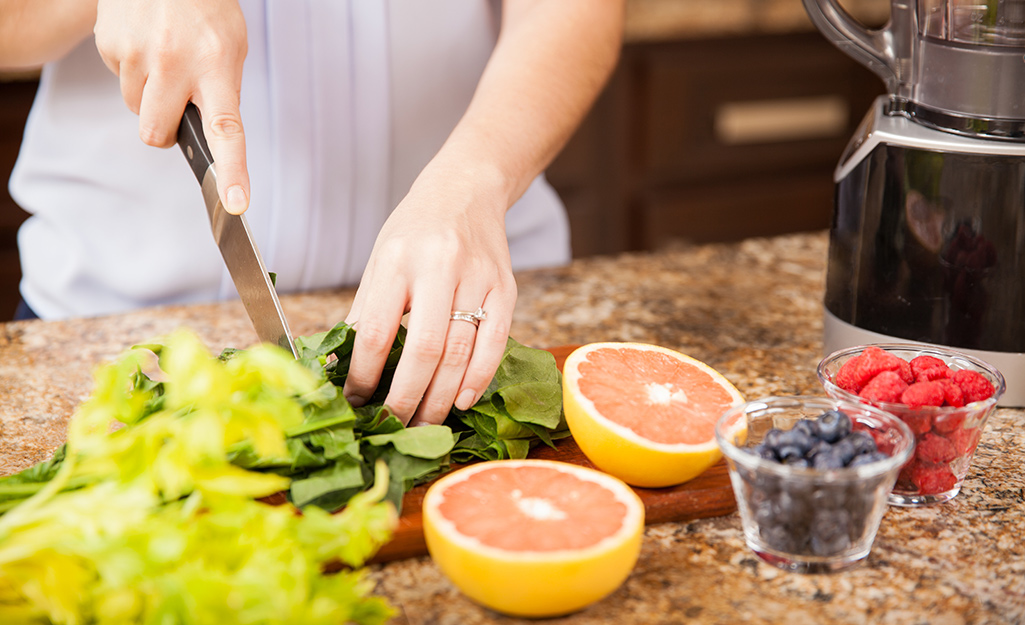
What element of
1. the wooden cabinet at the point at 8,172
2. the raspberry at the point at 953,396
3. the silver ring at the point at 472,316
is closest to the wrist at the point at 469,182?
the silver ring at the point at 472,316

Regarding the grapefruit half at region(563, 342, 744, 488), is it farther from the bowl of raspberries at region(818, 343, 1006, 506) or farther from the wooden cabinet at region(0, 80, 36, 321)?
the wooden cabinet at region(0, 80, 36, 321)

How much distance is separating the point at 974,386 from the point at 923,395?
2.3 inches

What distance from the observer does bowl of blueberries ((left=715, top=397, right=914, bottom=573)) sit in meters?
0.66

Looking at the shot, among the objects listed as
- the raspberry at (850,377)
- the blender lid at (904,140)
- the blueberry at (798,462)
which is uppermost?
the blender lid at (904,140)

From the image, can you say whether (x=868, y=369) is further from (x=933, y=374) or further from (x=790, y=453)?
(x=790, y=453)

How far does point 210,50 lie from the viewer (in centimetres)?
91

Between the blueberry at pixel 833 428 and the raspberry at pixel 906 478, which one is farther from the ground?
the blueberry at pixel 833 428

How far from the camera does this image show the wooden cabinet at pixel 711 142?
2.79 meters

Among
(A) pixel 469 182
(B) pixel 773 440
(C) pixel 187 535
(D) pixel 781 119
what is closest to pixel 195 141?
(A) pixel 469 182

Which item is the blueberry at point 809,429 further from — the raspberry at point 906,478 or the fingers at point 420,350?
the fingers at point 420,350

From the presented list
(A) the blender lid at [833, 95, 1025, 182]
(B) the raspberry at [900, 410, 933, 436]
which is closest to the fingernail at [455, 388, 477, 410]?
(B) the raspberry at [900, 410, 933, 436]

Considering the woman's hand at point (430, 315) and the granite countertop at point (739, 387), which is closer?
the granite countertop at point (739, 387)

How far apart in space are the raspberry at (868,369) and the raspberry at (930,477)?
0.25 feet

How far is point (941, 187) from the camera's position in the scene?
91 centimetres
